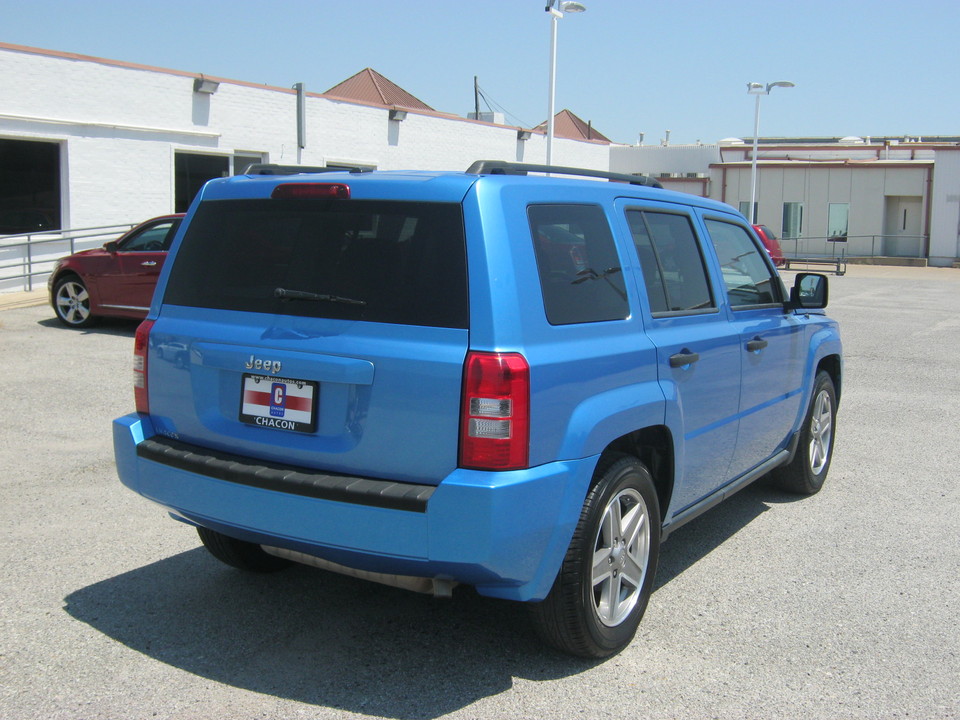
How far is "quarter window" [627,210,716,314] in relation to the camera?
4.31 meters

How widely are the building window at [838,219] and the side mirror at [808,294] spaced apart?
4074 cm

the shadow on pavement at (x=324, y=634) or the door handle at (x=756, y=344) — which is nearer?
the shadow on pavement at (x=324, y=634)

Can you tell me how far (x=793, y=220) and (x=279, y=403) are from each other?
1763 inches

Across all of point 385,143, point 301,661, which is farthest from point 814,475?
point 385,143

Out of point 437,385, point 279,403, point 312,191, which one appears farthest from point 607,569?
point 312,191

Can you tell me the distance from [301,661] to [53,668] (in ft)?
3.01

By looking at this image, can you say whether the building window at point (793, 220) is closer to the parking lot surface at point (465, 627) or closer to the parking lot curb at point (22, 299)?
the parking lot curb at point (22, 299)

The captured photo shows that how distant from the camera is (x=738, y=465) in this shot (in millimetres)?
5117

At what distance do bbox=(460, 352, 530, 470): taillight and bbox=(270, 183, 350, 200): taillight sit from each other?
2.84ft

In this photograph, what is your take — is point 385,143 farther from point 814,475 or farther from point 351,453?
point 351,453

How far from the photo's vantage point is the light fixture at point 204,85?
20969 mm

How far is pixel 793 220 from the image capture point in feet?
149

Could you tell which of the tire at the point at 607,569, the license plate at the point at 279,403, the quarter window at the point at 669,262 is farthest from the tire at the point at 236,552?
the quarter window at the point at 669,262

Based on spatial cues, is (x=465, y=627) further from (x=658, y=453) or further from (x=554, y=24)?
(x=554, y=24)
